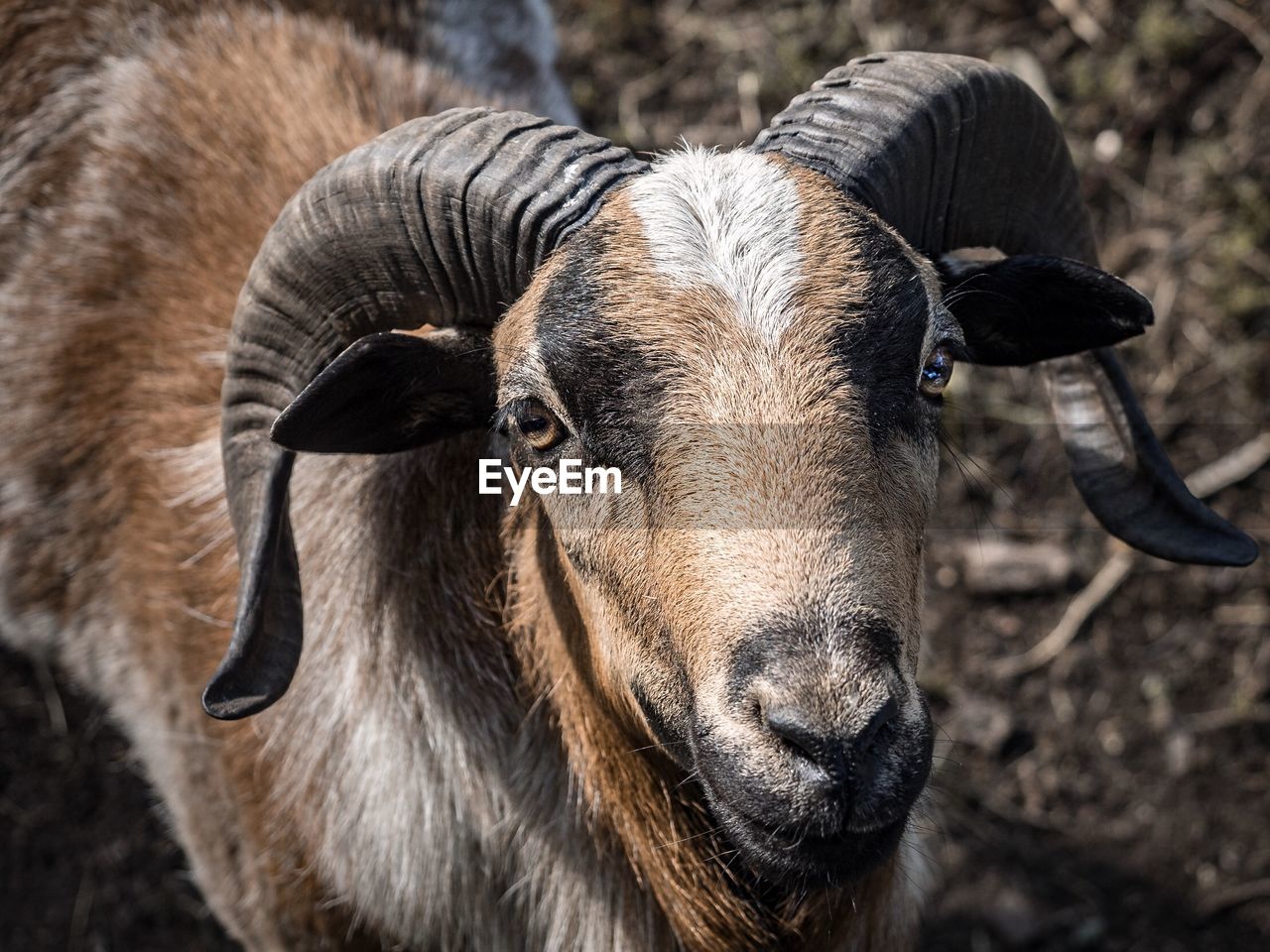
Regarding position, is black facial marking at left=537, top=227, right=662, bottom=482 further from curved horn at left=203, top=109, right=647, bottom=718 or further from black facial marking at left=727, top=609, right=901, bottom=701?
black facial marking at left=727, top=609, right=901, bottom=701

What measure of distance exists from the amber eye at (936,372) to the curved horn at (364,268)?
883mm

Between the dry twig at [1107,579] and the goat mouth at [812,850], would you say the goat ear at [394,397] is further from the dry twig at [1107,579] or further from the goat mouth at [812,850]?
the dry twig at [1107,579]

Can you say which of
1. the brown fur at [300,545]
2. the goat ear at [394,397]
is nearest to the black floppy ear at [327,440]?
the goat ear at [394,397]

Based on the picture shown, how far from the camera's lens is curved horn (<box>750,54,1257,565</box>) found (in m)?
3.31

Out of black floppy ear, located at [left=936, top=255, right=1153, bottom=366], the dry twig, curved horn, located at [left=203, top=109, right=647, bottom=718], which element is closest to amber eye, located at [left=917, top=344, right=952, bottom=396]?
black floppy ear, located at [left=936, top=255, right=1153, bottom=366]

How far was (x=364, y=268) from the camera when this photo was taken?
352 cm

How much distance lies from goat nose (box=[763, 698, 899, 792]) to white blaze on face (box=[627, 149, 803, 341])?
2.79 ft

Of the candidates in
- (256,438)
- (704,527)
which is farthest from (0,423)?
(704,527)

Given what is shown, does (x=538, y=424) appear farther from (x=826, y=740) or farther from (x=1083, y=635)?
(x=1083, y=635)

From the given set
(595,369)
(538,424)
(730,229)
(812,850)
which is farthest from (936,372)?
(812,850)

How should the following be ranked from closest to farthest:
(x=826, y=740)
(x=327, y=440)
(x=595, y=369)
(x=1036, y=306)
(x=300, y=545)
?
(x=826, y=740) < (x=595, y=369) < (x=327, y=440) < (x=1036, y=306) < (x=300, y=545)

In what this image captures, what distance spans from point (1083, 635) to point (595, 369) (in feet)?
13.8

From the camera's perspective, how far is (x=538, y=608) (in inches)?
148

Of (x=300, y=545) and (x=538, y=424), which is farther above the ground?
(x=538, y=424)
